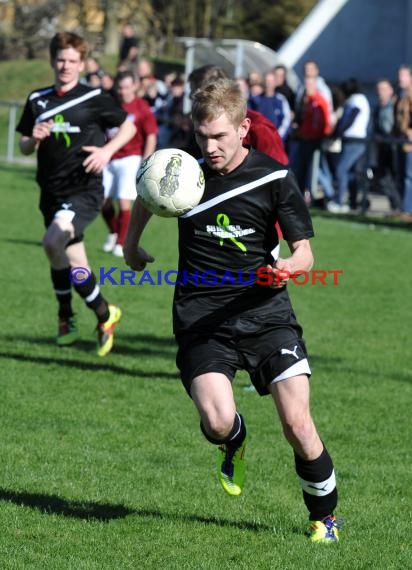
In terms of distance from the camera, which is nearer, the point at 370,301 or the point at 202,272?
the point at 202,272

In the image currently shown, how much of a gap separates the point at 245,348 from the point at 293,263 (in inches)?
19.4

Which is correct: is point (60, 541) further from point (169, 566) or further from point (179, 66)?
point (179, 66)

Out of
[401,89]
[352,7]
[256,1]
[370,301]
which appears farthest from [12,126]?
[256,1]

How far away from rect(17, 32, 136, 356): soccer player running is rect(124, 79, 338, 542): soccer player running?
3.60 metres

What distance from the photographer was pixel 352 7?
28172 mm

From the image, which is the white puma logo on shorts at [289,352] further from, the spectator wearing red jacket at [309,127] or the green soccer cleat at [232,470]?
the spectator wearing red jacket at [309,127]

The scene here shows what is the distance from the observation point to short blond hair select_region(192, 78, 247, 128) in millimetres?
4980

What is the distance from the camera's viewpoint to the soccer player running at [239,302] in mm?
5000

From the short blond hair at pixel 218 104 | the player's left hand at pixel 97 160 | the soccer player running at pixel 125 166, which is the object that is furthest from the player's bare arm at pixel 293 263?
the soccer player running at pixel 125 166

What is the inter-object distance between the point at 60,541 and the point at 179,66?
35.4 metres

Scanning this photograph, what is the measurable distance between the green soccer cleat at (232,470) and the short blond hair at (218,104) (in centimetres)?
148

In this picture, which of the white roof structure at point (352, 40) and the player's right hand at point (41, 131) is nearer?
the player's right hand at point (41, 131)

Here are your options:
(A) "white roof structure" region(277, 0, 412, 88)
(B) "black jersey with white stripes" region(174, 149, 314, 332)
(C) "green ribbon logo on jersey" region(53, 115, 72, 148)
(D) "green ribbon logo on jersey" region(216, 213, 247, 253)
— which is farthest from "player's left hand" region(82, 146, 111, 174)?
(A) "white roof structure" region(277, 0, 412, 88)

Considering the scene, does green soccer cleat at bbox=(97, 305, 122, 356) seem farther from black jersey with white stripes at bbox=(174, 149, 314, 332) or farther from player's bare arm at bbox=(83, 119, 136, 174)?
black jersey with white stripes at bbox=(174, 149, 314, 332)
